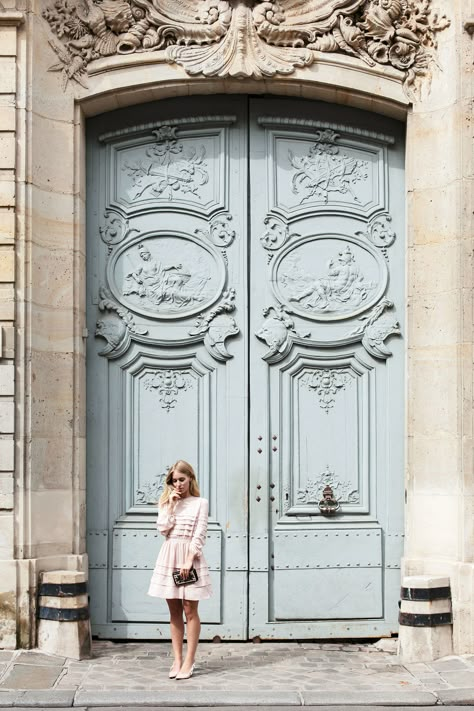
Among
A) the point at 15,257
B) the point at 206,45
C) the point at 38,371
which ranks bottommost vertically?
the point at 38,371

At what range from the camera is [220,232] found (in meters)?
8.12

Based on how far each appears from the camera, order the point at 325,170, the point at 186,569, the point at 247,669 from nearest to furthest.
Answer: the point at 186,569 < the point at 247,669 < the point at 325,170

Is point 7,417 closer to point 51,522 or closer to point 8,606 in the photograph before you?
point 51,522

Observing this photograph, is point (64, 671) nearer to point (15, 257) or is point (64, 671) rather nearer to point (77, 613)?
point (77, 613)

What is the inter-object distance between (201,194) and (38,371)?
1.81 metres

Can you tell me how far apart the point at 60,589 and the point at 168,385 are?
5.47ft

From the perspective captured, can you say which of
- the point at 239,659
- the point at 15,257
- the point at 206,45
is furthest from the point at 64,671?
the point at 206,45

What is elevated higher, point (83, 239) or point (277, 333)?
point (83, 239)

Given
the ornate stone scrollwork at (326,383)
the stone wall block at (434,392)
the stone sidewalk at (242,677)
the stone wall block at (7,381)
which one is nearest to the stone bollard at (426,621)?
the stone sidewalk at (242,677)

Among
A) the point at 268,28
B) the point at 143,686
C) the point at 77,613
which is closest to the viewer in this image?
the point at 143,686

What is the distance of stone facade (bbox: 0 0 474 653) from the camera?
750 cm

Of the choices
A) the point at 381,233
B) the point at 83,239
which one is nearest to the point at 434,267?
the point at 381,233

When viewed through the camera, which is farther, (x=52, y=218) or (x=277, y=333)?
(x=277, y=333)

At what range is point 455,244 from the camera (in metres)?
7.70
